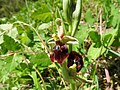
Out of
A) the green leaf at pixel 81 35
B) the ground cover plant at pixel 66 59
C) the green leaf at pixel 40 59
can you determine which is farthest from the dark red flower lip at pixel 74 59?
the green leaf at pixel 81 35

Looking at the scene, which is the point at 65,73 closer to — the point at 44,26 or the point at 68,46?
the point at 68,46

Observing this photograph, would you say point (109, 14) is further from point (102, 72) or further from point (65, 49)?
point (65, 49)

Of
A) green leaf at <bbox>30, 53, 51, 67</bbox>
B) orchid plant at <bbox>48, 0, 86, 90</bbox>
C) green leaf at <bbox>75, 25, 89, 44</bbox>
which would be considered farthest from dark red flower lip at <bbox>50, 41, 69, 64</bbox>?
green leaf at <bbox>75, 25, 89, 44</bbox>

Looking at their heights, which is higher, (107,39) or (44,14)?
(44,14)

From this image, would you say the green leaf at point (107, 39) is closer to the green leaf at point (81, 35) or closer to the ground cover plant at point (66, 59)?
the ground cover plant at point (66, 59)

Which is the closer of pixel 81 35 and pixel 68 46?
pixel 68 46

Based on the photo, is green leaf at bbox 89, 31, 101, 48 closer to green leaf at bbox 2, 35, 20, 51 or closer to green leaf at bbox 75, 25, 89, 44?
green leaf at bbox 75, 25, 89, 44

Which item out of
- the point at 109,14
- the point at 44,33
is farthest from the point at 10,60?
the point at 109,14

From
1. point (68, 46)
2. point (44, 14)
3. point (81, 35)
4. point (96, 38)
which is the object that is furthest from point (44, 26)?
point (68, 46)

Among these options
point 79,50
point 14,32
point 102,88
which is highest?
point 14,32
